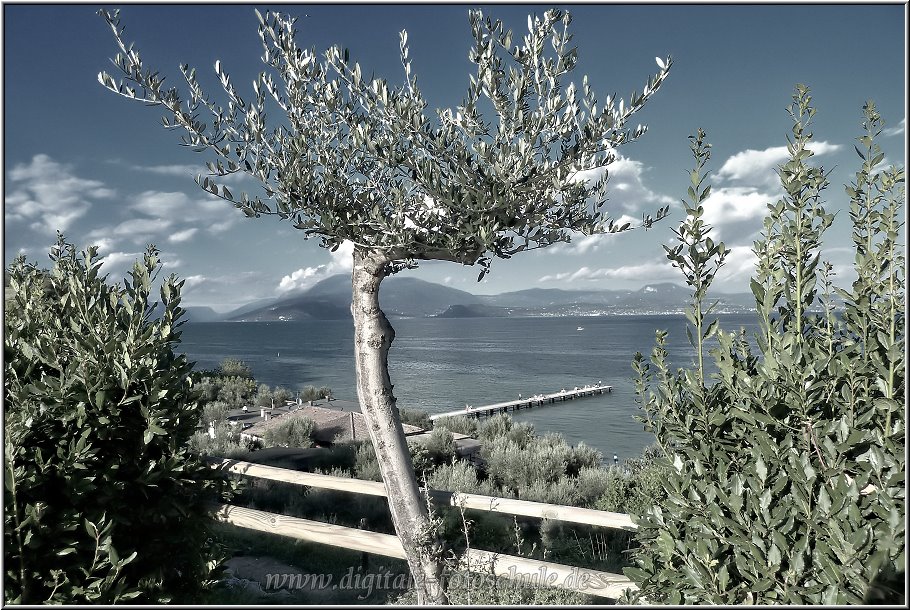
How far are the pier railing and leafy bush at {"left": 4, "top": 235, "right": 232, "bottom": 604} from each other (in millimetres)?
607

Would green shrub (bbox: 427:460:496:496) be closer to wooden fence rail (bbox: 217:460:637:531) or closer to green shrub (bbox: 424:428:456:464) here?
green shrub (bbox: 424:428:456:464)

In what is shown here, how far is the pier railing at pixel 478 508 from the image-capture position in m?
3.45

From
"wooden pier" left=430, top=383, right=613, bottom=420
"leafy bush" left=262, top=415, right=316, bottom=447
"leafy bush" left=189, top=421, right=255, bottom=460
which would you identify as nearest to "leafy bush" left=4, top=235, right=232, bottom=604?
"leafy bush" left=189, top=421, right=255, bottom=460

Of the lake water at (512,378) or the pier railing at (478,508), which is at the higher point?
the pier railing at (478,508)

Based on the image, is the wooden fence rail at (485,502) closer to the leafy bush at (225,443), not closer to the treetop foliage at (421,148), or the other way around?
the treetop foliage at (421,148)

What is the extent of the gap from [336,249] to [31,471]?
1.89 metres

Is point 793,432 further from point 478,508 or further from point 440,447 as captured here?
point 440,447

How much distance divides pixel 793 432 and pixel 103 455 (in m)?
3.28

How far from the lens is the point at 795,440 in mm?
2047

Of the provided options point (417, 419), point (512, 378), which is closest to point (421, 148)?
point (417, 419)

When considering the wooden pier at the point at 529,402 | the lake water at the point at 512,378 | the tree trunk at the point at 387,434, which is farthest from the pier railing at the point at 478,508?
the wooden pier at the point at 529,402

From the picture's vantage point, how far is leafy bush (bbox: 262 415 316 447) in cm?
1134

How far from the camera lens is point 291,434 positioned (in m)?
11.6

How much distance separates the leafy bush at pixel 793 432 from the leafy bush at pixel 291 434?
32.9ft
